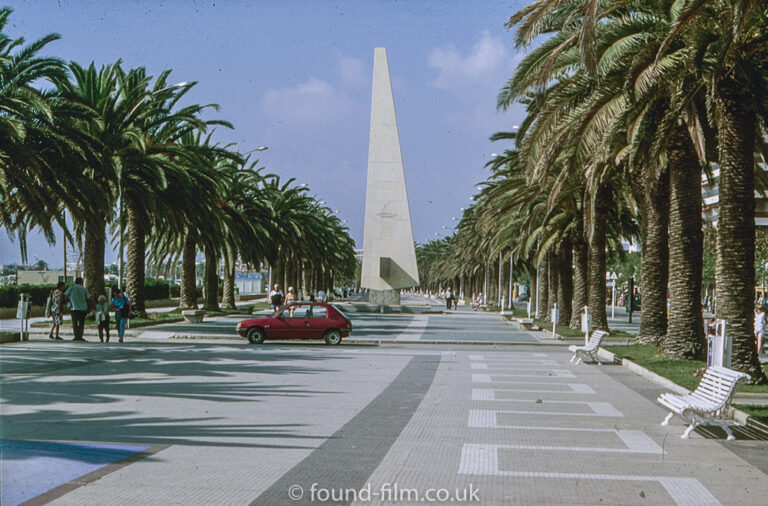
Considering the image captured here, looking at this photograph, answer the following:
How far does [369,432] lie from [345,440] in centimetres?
65

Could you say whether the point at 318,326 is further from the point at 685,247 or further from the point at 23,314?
the point at 685,247

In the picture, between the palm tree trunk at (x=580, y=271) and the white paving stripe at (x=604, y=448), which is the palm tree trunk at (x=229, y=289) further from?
the white paving stripe at (x=604, y=448)

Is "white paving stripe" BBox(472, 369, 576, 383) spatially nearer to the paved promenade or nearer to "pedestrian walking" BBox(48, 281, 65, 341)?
the paved promenade

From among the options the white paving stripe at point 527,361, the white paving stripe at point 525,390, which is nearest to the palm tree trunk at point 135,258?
the white paving stripe at point 527,361

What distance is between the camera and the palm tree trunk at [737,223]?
50.6 ft

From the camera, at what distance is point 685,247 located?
63.4ft

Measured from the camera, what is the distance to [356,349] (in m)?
25.1

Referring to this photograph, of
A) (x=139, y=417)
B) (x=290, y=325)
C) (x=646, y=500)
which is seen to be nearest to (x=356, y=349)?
(x=290, y=325)

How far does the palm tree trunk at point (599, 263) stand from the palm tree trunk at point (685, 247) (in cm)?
1026

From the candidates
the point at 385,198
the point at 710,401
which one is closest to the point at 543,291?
the point at 385,198

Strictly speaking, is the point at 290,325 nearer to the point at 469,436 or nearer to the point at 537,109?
the point at 537,109

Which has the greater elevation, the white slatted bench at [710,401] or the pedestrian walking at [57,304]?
the pedestrian walking at [57,304]

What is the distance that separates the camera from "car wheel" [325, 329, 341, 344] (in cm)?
2692

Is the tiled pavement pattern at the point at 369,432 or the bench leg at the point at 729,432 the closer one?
the tiled pavement pattern at the point at 369,432
